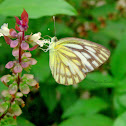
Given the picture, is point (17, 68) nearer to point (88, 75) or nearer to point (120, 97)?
point (120, 97)

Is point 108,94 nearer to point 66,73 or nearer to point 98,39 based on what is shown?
point 98,39

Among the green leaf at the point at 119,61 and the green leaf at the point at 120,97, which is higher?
the green leaf at the point at 119,61

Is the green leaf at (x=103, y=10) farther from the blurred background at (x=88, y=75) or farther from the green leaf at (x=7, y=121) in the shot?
the green leaf at (x=7, y=121)

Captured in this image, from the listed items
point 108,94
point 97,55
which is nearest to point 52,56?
point 97,55

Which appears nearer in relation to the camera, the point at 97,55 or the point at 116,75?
the point at 97,55

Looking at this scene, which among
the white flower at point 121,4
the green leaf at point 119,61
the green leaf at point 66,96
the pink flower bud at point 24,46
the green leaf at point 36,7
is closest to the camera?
the pink flower bud at point 24,46

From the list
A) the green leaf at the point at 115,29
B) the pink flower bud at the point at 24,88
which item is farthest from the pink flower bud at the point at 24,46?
the green leaf at the point at 115,29

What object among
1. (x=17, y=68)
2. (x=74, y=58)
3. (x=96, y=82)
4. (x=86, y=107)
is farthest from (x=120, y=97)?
(x=17, y=68)
